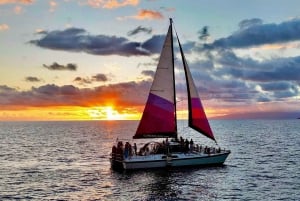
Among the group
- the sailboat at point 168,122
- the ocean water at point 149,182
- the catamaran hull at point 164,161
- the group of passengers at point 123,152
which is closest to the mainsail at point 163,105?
the sailboat at point 168,122

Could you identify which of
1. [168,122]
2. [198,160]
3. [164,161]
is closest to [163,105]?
[168,122]

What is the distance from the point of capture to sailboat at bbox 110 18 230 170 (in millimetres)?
Result: 55594

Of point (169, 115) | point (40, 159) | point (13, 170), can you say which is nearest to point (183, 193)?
point (169, 115)

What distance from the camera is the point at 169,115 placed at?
58.4m

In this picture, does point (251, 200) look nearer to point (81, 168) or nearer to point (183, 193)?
point (183, 193)

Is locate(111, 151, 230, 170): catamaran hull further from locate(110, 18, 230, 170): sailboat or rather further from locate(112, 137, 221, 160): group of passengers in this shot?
locate(112, 137, 221, 160): group of passengers

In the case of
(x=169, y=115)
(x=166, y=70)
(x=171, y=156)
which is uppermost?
(x=166, y=70)

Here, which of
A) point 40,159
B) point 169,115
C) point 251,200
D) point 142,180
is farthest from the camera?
point 40,159

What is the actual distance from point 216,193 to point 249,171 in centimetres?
1693

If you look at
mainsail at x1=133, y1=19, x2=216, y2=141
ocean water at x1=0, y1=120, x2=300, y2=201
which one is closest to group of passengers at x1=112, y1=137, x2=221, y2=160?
ocean water at x1=0, y1=120, x2=300, y2=201

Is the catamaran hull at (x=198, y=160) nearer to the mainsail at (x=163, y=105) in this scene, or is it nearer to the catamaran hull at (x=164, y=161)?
the catamaran hull at (x=164, y=161)

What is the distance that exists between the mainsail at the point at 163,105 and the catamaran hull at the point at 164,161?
431cm

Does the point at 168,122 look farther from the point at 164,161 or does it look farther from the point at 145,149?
the point at 164,161

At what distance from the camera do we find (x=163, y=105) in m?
58.2
